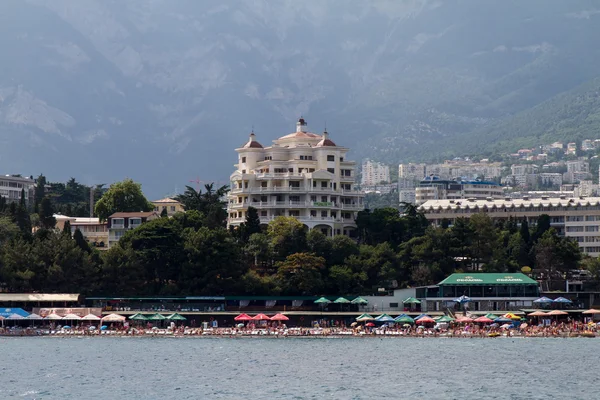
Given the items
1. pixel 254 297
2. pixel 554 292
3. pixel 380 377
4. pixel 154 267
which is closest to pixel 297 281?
pixel 254 297

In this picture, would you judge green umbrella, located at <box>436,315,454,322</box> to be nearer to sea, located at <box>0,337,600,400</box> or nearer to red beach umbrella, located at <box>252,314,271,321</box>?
sea, located at <box>0,337,600,400</box>

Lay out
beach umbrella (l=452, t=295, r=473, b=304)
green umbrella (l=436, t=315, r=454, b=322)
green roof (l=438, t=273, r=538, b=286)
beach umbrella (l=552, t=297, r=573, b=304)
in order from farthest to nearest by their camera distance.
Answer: green roof (l=438, t=273, r=538, b=286) < beach umbrella (l=452, t=295, r=473, b=304) < beach umbrella (l=552, t=297, r=573, b=304) < green umbrella (l=436, t=315, r=454, b=322)

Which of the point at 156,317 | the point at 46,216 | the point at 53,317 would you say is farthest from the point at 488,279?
the point at 46,216

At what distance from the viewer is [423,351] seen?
111750 millimetres

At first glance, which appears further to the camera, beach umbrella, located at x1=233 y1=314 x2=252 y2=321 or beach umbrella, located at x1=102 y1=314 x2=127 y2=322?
beach umbrella, located at x1=102 y1=314 x2=127 y2=322

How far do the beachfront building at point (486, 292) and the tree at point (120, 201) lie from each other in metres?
62.1

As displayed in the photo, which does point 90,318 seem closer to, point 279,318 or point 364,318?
point 279,318

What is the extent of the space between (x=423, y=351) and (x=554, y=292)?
40.8 metres

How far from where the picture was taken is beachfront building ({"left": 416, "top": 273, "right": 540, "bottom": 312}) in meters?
141

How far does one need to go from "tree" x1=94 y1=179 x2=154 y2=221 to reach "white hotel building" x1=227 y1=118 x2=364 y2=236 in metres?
20.1

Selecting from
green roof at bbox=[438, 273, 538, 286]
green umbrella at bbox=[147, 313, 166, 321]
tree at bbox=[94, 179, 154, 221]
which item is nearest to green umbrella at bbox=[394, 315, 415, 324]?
green roof at bbox=[438, 273, 538, 286]

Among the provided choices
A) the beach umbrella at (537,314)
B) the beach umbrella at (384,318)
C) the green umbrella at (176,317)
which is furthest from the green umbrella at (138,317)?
the beach umbrella at (537,314)

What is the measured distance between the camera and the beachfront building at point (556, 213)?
187 m

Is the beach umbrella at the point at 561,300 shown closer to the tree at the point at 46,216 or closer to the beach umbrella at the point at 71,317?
the beach umbrella at the point at 71,317
